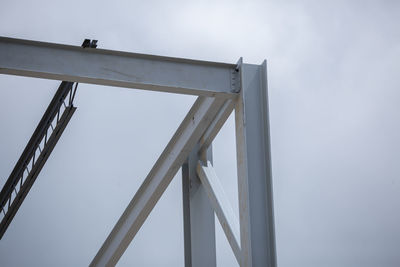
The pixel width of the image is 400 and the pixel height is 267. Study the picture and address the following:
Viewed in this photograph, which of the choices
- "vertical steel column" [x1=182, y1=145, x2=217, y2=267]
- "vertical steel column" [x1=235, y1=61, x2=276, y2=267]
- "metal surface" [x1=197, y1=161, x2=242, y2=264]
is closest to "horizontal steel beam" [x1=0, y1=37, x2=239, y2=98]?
"vertical steel column" [x1=235, y1=61, x2=276, y2=267]

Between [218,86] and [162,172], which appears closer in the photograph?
[218,86]

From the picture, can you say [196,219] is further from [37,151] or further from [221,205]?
[37,151]

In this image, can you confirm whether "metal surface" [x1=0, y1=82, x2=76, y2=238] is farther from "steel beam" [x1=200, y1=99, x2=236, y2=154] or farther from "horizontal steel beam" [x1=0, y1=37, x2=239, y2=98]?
"horizontal steel beam" [x1=0, y1=37, x2=239, y2=98]

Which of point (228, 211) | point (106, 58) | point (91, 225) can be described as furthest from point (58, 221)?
point (106, 58)

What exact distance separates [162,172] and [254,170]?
5.06 ft

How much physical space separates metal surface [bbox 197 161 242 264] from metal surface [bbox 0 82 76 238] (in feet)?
5.08

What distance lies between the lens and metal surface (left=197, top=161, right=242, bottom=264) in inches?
217

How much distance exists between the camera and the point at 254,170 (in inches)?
196

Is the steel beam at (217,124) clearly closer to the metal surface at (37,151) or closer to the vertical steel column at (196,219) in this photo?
the vertical steel column at (196,219)

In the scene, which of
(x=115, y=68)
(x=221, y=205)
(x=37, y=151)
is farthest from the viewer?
(x=37, y=151)

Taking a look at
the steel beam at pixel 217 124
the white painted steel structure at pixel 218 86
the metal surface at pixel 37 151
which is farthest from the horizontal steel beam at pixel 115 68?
the metal surface at pixel 37 151

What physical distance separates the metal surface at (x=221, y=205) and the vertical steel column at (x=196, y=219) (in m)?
0.13

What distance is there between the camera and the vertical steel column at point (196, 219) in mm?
6516

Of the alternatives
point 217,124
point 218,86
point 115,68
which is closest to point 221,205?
point 217,124
